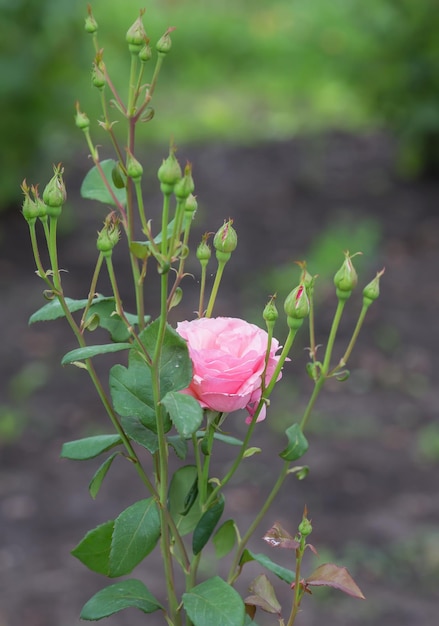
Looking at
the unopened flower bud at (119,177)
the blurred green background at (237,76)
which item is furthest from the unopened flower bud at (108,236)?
the blurred green background at (237,76)

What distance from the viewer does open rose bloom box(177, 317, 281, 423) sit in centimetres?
75

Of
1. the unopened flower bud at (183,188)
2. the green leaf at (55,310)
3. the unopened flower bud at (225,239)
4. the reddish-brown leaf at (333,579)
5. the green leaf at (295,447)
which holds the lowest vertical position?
the reddish-brown leaf at (333,579)

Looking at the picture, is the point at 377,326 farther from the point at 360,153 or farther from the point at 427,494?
the point at 360,153

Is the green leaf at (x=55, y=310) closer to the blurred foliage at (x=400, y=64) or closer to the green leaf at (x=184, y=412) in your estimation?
the green leaf at (x=184, y=412)

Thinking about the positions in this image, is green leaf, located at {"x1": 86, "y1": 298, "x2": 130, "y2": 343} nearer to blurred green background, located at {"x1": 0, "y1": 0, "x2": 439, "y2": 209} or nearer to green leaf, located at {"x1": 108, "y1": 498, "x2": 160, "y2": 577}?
green leaf, located at {"x1": 108, "y1": 498, "x2": 160, "y2": 577}

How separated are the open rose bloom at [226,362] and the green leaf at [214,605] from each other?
0.15 meters

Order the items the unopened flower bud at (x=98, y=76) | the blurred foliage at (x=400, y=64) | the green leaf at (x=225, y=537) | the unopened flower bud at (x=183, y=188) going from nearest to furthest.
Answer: the unopened flower bud at (x=183, y=188), the unopened flower bud at (x=98, y=76), the green leaf at (x=225, y=537), the blurred foliage at (x=400, y=64)

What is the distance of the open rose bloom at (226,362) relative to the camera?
2.46 ft

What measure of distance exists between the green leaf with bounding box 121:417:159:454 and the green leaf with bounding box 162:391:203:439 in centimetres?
8

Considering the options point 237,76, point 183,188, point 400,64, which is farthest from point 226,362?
point 237,76

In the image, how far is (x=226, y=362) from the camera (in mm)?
757

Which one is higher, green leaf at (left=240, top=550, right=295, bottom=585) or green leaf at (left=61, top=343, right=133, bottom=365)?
green leaf at (left=61, top=343, right=133, bottom=365)

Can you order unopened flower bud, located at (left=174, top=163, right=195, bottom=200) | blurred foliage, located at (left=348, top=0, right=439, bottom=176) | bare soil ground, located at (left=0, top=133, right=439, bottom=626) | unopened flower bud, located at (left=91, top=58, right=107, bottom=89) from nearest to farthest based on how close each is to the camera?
unopened flower bud, located at (left=174, top=163, right=195, bottom=200), unopened flower bud, located at (left=91, top=58, right=107, bottom=89), bare soil ground, located at (left=0, top=133, right=439, bottom=626), blurred foliage, located at (left=348, top=0, right=439, bottom=176)

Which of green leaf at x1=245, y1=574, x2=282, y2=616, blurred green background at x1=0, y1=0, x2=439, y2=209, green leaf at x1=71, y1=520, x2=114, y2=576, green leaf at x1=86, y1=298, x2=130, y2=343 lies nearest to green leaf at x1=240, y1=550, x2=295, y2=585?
green leaf at x1=245, y1=574, x2=282, y2=616
